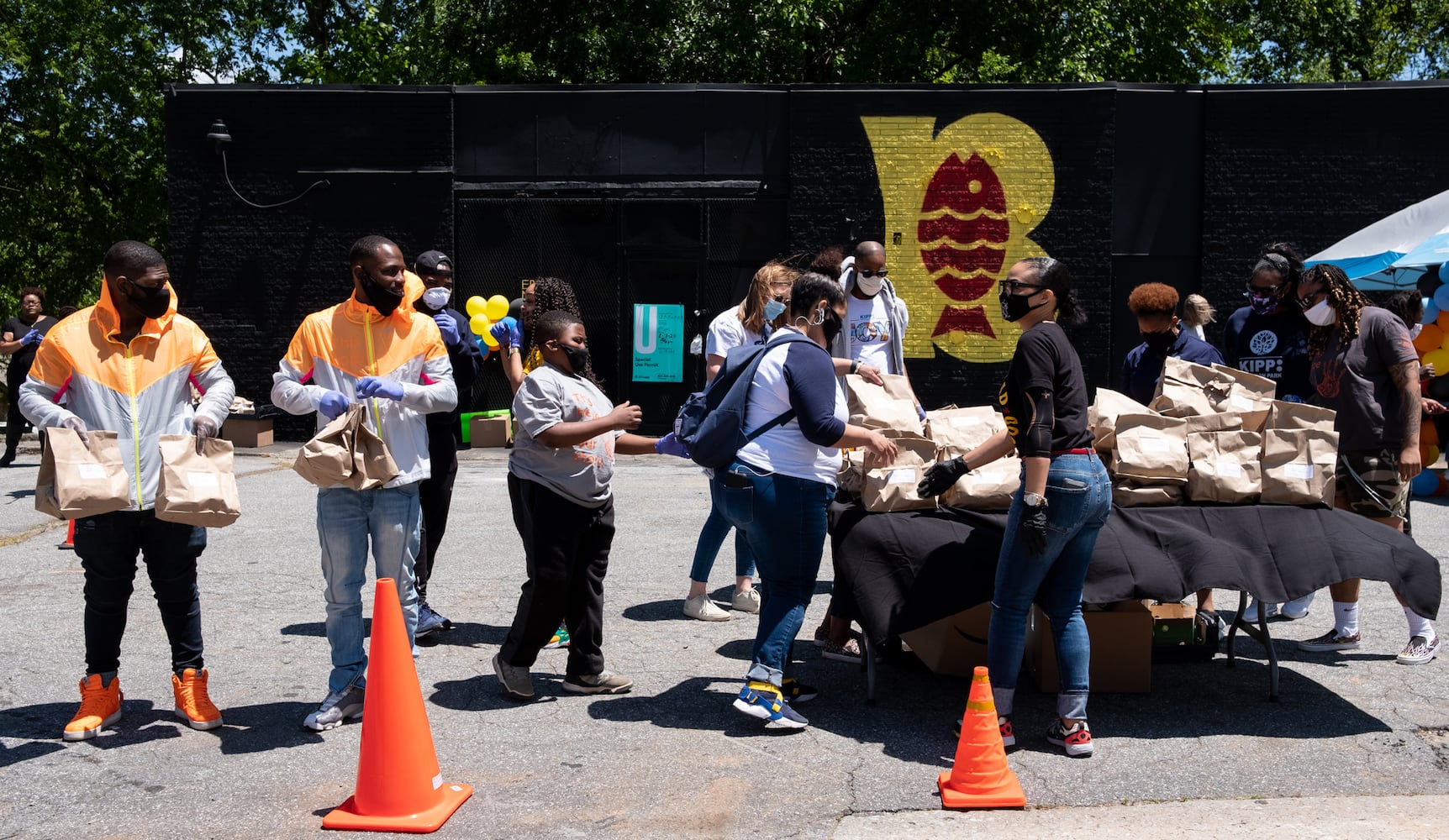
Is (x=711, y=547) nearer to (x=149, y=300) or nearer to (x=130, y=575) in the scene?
(x=130, y=575)

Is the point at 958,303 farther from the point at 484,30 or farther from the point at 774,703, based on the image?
the point at 484,30

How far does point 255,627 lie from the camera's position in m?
6.66

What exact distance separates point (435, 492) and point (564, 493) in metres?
1.49

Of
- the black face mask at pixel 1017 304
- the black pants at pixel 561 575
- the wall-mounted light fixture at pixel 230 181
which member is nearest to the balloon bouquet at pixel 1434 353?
the black face mask at pixel 1017 304

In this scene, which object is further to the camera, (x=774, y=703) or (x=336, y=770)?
(x=774, y=703)

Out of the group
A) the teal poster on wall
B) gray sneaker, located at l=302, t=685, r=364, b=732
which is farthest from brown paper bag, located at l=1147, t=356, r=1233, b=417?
the teal poster on wall

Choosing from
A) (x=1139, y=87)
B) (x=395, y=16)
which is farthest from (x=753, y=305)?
(x=395, y=16)

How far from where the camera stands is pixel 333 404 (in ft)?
16.2

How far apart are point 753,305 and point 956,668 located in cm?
207

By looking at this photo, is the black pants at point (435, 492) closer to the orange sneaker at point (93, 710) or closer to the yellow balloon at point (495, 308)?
the orange sneaker at point (93, 710)

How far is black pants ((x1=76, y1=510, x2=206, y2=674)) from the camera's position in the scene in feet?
15.9

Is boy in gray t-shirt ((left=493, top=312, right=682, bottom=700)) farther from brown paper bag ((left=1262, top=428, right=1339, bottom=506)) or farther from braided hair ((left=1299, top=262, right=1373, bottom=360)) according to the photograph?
braided hair ((left=1299, top=262, right=1373, bottom=360))

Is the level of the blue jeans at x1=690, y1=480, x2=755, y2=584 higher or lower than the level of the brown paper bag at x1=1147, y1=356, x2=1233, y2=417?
lower

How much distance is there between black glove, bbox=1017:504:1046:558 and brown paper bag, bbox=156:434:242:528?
2901mm
